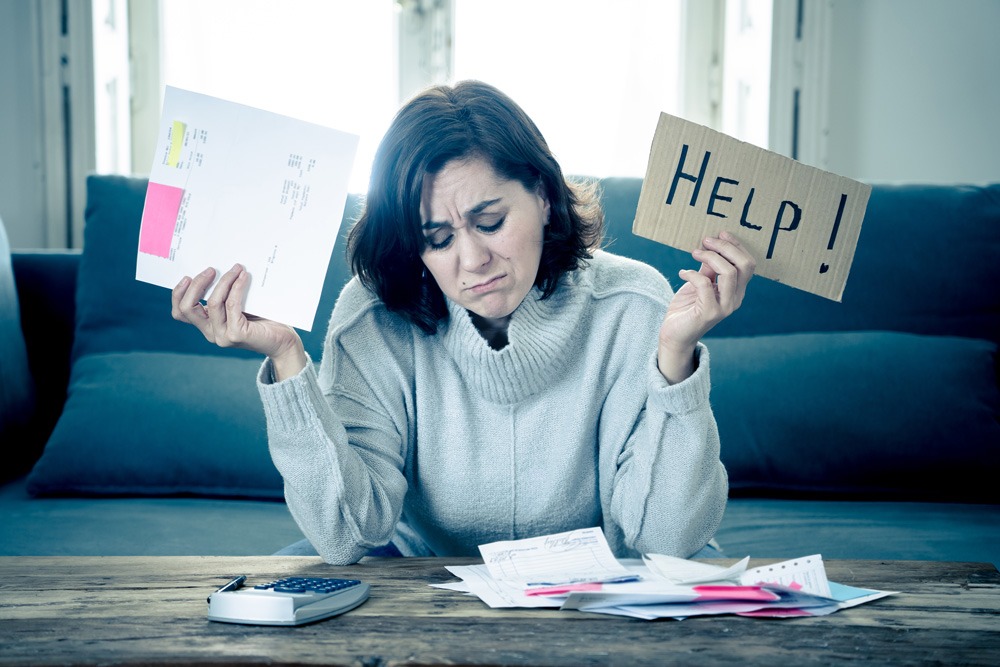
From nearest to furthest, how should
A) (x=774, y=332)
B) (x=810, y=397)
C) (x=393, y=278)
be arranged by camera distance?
(x=393, y=278), (x=810, y=397), (x=774, y=332)

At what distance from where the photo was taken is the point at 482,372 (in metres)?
1.30

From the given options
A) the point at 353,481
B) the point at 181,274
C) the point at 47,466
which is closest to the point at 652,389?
the point at 353,481

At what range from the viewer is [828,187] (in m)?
1.03

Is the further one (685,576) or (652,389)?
(652,389)

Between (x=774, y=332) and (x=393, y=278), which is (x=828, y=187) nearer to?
(x=393, y=278)

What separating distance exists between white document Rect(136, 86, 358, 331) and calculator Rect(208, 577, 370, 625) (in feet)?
0.97

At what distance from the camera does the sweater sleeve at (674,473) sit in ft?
3.65

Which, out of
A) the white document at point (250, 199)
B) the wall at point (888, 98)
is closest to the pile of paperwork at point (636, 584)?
the white document at point (250, 199)

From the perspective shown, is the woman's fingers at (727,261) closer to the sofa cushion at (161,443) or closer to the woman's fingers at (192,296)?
the woman's fingers at (192,296)

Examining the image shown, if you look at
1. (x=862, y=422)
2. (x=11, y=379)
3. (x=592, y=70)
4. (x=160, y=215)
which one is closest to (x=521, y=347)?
(x=160, y=215)

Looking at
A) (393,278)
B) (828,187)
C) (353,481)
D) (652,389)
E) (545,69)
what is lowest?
(353,481)

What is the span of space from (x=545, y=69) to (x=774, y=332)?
1423 millimetres

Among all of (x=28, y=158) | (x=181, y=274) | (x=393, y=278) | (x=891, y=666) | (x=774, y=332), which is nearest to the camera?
(x=891, y=666)

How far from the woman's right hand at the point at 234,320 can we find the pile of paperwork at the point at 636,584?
1.08 feet
